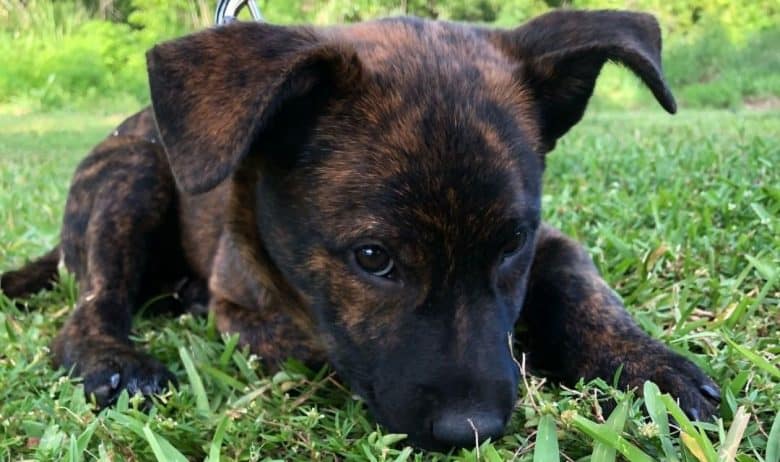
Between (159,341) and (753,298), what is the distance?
2.38 m

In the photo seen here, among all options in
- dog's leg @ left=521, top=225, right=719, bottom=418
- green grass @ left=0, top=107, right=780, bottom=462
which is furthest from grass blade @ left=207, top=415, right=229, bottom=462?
dog's leg @ left=521, top=225, right=719, bottom=418

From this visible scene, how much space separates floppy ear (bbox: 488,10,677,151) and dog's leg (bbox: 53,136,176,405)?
171 centimetres

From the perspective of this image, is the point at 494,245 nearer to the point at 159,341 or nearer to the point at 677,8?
the point at 159,341

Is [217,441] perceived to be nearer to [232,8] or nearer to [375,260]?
[375,260]

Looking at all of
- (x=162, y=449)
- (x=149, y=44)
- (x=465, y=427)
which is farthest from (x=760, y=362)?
(x=149, y=44)

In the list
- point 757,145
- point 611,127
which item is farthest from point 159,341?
point 611,127

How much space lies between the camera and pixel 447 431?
227 cm

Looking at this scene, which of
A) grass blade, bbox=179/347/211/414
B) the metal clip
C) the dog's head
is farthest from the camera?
the metal clip

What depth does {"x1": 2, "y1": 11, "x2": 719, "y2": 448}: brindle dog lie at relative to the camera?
246 cm

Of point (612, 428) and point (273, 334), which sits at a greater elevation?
point (612, 428)

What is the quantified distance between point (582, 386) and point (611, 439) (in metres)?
0.41

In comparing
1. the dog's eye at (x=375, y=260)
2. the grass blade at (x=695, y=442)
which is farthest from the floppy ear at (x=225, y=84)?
the grass blade at (x=695, y=442)

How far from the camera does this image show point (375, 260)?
2.63 m

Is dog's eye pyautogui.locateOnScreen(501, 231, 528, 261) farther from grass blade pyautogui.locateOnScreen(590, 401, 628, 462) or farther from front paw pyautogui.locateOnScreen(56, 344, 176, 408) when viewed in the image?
front paw pyautogui.locateOnScreen(56, 344, 176, 408)
